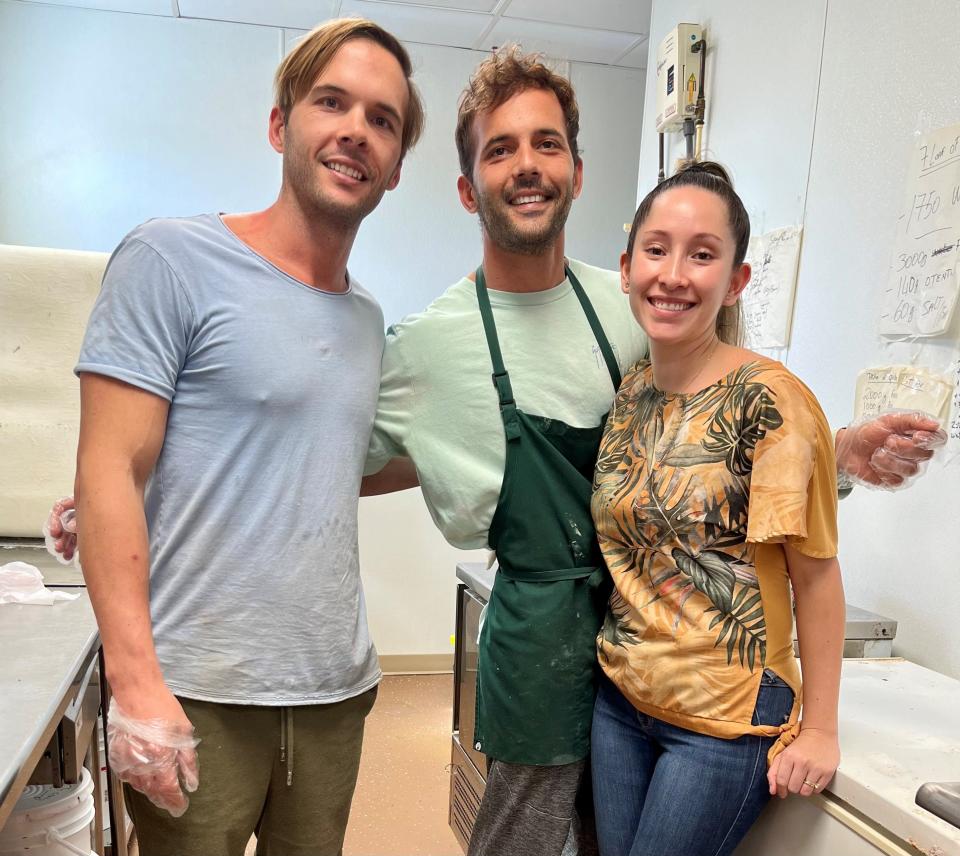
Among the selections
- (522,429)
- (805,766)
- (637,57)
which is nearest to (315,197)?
(522,429)

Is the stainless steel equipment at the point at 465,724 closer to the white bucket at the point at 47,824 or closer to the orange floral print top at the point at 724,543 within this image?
the white bucket at the point at 47,824

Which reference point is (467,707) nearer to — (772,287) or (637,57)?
(772,287)

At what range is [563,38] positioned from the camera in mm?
3354

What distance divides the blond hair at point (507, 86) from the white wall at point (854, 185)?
819 mm

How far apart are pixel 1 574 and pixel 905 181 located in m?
2.02

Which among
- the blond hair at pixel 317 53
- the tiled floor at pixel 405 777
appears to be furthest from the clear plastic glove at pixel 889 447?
the tiled floor at pixel 405 777

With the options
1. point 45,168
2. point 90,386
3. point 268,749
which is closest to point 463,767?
point 268,749

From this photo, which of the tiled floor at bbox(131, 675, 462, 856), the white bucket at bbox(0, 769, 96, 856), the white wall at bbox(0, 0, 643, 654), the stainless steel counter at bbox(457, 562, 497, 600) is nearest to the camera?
the white bucket at bbox(0, 769, 96, 856)

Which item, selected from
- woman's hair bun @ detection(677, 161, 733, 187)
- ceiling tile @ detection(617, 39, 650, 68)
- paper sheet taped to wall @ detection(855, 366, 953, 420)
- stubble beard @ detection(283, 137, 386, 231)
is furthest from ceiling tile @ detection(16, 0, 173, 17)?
paper sheet taped to wall @ detection(855, 366, 953, 420)

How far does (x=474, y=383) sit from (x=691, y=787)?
1.98 feet

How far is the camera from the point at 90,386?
0.99m

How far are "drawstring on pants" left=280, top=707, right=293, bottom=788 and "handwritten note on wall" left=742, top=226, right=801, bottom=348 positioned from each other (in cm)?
140

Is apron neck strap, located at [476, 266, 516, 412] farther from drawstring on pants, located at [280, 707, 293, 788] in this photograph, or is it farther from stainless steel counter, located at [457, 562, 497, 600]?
stainless steel counter, located at [457, 562, 497, 600]

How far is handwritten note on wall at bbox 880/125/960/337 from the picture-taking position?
1.54 metres
